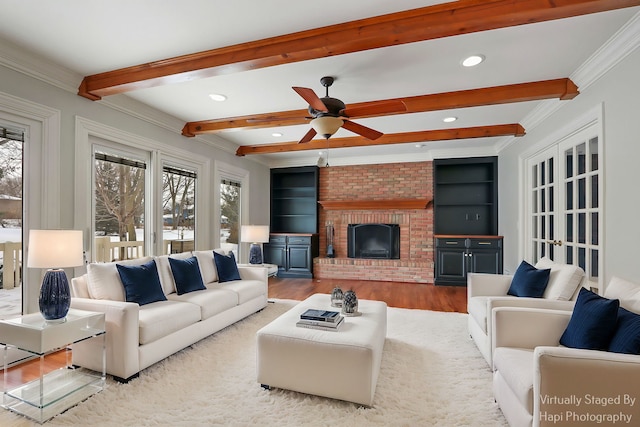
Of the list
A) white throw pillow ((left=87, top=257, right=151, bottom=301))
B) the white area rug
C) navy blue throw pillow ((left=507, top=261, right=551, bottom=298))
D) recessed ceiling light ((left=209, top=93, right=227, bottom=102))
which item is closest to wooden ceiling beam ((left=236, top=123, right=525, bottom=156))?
recessed ceiling light ((left=209, top=93, right=227, bottom=102))

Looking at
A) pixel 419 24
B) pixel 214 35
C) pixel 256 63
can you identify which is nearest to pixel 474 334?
pixel 419 24

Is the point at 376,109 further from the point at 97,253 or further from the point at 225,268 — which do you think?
the point at 97,253

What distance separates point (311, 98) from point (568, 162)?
2.94 metres

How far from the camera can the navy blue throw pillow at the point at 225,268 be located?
396cm

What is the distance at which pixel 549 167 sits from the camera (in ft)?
12.9

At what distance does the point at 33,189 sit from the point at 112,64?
51.3 inches

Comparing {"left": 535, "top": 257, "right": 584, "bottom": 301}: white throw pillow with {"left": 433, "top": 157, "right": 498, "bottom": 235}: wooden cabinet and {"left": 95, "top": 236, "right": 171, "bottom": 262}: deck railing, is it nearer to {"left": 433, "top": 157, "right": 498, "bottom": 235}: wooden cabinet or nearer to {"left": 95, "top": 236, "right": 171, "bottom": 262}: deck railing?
{"left": 433, "top": 157, "right": 498, "bottom": 235}: wooden cabinet

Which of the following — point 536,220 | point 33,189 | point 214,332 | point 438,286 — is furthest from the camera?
point 438,286

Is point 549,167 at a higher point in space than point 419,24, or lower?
lower

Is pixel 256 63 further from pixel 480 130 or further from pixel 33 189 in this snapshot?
pixel 480 130

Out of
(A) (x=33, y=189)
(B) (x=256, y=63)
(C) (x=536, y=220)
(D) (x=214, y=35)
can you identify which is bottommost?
(C) (x=536, y=220)

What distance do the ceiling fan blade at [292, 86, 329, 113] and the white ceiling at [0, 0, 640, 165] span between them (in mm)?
373

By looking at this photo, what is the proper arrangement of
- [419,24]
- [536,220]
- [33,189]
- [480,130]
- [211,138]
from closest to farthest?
[419,24]
[33,189]
[536,220]
[480,130]
[211,138]

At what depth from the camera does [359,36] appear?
2.18 metres
